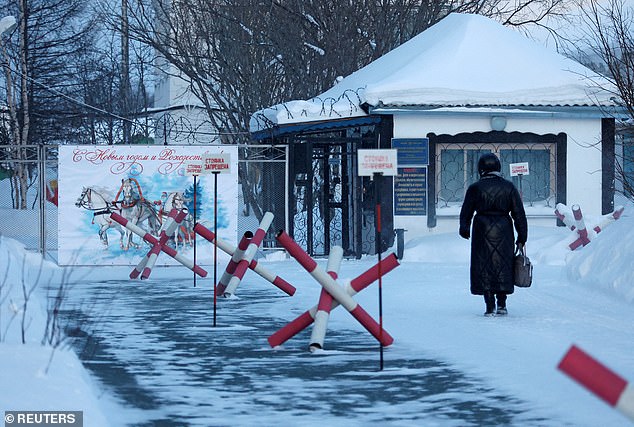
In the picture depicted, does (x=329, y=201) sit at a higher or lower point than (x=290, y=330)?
higher

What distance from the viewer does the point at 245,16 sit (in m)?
33.8

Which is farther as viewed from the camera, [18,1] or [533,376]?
[18,1]

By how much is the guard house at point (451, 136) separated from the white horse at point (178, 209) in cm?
199

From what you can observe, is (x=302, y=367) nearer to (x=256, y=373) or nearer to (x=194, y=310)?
(x=256, y=373)

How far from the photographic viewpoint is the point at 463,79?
2475 cm

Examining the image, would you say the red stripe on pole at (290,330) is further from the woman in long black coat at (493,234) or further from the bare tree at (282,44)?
the bare tree at (282,44)

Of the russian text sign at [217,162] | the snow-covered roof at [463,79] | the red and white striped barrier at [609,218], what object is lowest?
the red and white striped barrier at [609,218]

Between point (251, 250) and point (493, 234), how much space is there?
3514mm

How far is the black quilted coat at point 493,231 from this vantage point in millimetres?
13602

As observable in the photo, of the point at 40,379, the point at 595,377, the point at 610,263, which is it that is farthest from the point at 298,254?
the point at 595,377

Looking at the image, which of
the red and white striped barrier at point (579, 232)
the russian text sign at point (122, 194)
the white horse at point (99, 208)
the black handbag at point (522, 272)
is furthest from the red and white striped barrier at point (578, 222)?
the black handbag at point (522, 272)

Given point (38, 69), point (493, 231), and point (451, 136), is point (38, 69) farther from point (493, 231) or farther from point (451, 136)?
point (493, 231)

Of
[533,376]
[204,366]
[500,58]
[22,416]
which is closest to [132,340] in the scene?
[204,366]

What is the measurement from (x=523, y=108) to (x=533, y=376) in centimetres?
1524
